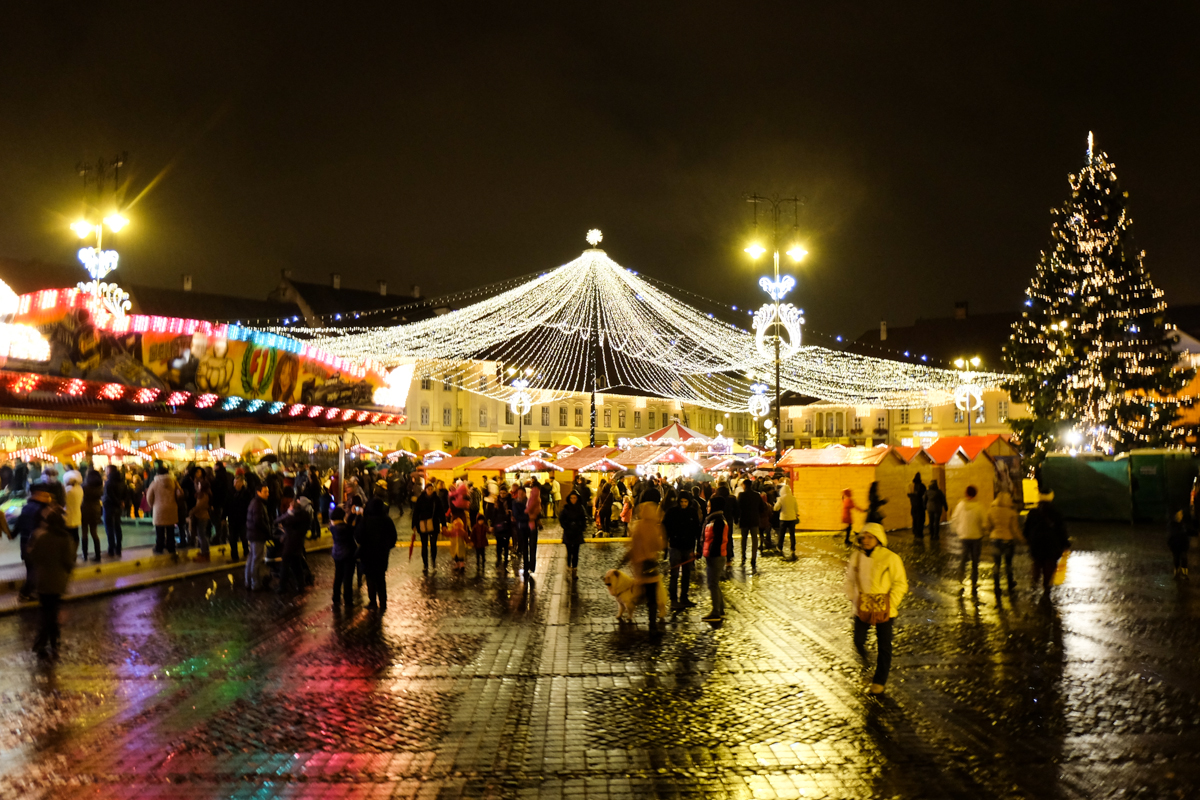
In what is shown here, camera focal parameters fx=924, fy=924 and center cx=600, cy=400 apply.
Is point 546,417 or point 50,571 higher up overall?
point 546,417

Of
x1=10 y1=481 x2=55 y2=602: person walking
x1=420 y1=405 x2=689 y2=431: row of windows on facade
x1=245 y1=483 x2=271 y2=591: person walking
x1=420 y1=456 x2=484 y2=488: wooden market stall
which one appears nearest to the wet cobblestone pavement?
x1=10 y1=481 x2=55 y2=602: person walking

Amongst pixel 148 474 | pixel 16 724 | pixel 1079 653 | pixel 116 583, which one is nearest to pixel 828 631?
pixel 1079 653

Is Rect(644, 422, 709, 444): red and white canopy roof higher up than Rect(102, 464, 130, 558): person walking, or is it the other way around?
Rect(644, 422, 709, 444): red and white canopy roof

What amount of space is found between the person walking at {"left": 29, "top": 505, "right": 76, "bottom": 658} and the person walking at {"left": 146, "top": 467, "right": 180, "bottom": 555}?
22.4ft

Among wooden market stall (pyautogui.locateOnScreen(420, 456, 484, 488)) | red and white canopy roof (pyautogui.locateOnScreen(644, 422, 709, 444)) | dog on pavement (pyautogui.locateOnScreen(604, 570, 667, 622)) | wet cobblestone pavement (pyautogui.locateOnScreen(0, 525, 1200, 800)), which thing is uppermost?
red and white canopy roof (pyautogui.locateOnScreen(644, 422, 709, 444))

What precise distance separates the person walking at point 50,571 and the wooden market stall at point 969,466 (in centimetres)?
2110

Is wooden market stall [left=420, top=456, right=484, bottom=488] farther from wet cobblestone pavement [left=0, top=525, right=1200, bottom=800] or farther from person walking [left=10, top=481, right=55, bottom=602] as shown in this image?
wet cobblestone pavement [left=0, top=525, right=1200, bottom=800]

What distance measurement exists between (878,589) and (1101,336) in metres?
27.1

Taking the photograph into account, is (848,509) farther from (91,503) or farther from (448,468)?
(448,468)

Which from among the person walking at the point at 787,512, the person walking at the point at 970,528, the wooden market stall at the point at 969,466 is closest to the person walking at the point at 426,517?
the person walking at the point at 787,512

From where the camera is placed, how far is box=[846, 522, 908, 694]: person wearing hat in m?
7.17

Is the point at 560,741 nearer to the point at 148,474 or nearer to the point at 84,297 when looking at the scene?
the point at 84,297

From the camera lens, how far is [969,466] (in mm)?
24891

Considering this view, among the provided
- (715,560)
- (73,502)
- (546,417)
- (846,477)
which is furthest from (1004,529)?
(546,417)
